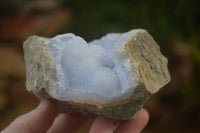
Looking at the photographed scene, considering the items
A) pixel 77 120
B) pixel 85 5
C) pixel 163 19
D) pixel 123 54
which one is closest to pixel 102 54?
pixel 123 54

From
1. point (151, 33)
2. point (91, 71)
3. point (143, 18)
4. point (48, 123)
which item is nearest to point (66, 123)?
point (48, 123)

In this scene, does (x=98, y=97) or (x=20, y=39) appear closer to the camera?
(x=98, y=97)

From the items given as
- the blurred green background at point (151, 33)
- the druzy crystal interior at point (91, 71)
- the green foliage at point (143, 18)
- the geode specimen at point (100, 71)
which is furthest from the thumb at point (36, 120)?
the green foliage at point (143, 18)

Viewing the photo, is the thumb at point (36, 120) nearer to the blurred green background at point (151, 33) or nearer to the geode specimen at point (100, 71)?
the geode specimen at point (100, 71)

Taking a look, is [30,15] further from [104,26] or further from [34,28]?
[104,26]

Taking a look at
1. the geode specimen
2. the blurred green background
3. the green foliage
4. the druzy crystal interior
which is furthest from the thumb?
the green foliage

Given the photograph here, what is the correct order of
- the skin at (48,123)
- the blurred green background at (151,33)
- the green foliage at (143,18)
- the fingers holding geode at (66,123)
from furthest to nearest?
the green foliage at (143,18) → the blurred green background at (151,33) → the fingers holding geode at (66,123) → the skin at (48,123)
